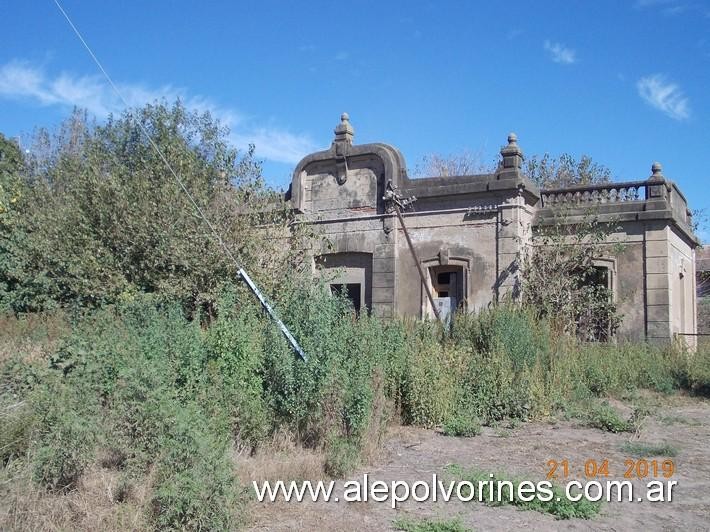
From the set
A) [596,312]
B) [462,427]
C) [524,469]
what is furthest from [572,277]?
[524,469]

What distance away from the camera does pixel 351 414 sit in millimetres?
7715

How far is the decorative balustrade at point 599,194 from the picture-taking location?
16.1 meters

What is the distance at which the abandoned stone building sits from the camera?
603 inches

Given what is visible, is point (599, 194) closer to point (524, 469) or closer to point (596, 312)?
point (596, 312)

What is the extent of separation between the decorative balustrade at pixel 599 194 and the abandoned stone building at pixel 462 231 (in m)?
0.02

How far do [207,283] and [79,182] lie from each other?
384 centimetres

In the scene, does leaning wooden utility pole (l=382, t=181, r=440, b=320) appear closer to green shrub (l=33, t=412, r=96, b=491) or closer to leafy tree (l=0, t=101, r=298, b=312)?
leafy tree (l=0, t=101, r=298, b=312)

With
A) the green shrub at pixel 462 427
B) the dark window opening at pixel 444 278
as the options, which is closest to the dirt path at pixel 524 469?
the green shrub at pixel 462 427

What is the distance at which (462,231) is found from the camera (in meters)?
15.7

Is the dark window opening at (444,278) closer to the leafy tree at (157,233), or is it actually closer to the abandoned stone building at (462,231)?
the abandoned stone building at (462,231)

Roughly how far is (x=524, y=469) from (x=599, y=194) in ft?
34.5

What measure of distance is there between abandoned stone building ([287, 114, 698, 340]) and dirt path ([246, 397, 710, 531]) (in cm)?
480

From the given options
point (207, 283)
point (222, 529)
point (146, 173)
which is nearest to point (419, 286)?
point (207, 283)

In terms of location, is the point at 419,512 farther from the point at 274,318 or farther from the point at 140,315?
the point at 140,315
